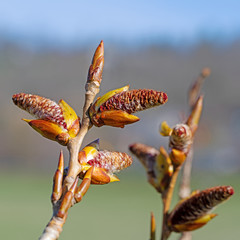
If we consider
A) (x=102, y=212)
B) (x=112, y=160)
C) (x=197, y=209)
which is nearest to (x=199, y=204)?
(x=197, y=209)

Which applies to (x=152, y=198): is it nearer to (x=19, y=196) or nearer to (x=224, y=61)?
(x=19, y=196)

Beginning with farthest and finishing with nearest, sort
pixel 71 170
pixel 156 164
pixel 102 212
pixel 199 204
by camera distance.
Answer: pixel 102 212 → pixel 156 164 → pixel 199 204 → pixel 71 170

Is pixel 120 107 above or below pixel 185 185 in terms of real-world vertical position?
above

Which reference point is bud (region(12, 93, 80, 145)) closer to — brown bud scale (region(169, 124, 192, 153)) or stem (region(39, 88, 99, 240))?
stem (region(39, 88, 99, 240))

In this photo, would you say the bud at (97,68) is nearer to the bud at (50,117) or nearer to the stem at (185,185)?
the bud at (50,117)

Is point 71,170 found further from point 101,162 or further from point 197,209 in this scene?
point 197,209
